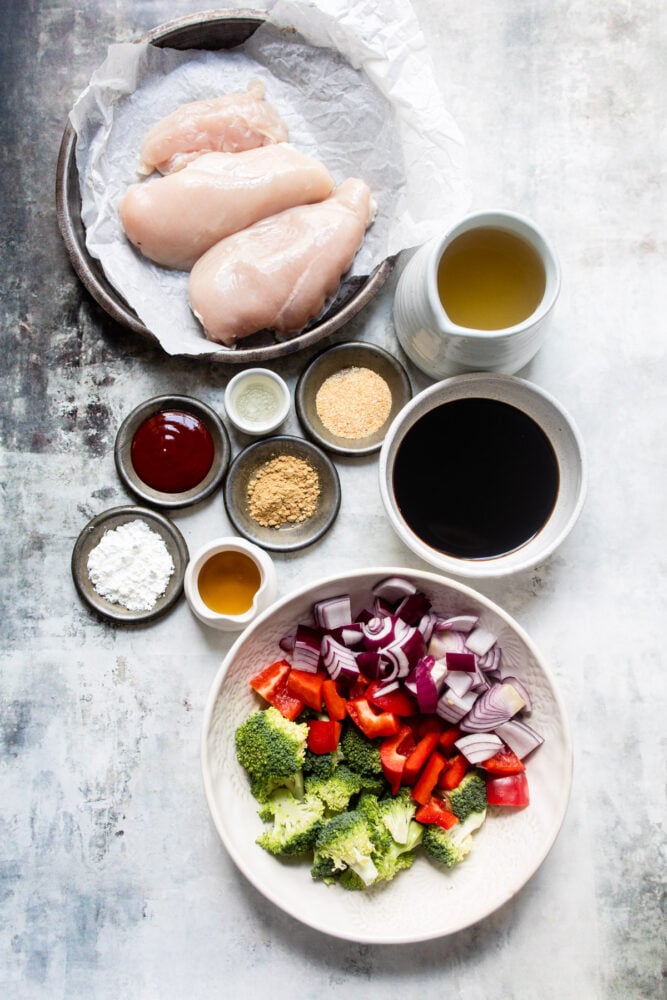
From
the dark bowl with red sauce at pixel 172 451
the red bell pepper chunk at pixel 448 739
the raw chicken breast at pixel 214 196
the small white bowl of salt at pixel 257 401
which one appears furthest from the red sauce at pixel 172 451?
the red bell pepper chunk at pixel 448 739

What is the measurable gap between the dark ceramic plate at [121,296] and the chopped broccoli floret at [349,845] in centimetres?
110

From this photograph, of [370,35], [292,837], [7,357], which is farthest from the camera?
[7,357]

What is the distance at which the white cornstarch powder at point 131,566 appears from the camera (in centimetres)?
204

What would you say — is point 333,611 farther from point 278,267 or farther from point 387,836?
point 278,267

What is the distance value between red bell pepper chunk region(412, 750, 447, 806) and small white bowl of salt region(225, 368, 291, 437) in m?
0.89

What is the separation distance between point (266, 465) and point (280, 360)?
0.91ft

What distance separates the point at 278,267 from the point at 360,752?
116 cm

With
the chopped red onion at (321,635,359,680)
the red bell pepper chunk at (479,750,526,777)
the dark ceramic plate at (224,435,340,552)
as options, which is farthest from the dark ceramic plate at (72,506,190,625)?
A: the red bell pepper chunk at (479,750,526,777)

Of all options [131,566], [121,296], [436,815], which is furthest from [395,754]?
[121,296]

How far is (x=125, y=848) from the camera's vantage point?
207 centimetres

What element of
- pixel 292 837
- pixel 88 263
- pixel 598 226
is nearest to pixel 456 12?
pixel 598 226

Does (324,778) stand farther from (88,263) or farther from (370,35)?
(370,35)

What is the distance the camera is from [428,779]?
188cm

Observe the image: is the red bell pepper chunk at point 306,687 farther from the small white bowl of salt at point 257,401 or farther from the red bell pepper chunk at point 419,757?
the small white bowl of salt at point 257,401
